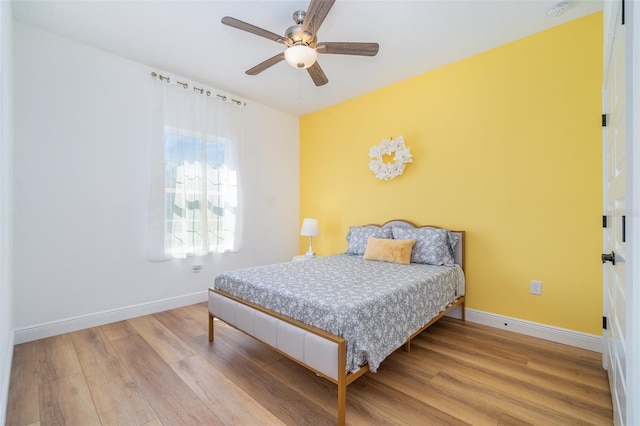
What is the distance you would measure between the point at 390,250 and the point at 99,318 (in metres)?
3.13

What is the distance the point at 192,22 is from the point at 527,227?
364cm

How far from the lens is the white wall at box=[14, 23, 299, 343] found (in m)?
2.49

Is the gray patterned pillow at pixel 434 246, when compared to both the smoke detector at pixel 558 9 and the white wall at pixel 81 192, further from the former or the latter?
the white wall at pixel 81 192

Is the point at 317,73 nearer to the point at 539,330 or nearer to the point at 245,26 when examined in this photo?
the point at 245,26

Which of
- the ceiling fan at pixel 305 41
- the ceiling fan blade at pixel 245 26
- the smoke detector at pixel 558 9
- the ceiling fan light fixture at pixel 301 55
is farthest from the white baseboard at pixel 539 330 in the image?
the ceiling fan blade at pixel 245 26

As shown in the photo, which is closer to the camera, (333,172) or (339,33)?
(339,33)

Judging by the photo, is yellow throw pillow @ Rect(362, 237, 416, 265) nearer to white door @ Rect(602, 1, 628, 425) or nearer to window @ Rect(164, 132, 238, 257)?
white door @ Rect(602, 1, 628, 425)

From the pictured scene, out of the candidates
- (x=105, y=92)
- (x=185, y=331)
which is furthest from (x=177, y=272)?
(x=105, y=92)

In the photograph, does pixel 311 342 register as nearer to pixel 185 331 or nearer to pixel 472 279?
pixel 185 331

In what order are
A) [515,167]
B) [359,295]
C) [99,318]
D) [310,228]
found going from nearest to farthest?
[359,295], [515,167], [99,318], [310,228]


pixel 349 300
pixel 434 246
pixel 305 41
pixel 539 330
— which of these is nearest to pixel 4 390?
pixel 349 300

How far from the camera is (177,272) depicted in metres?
3.42

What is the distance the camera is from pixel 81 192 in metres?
2.76

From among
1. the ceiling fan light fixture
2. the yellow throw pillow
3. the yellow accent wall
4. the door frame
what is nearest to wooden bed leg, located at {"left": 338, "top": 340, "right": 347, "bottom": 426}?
the door frame
